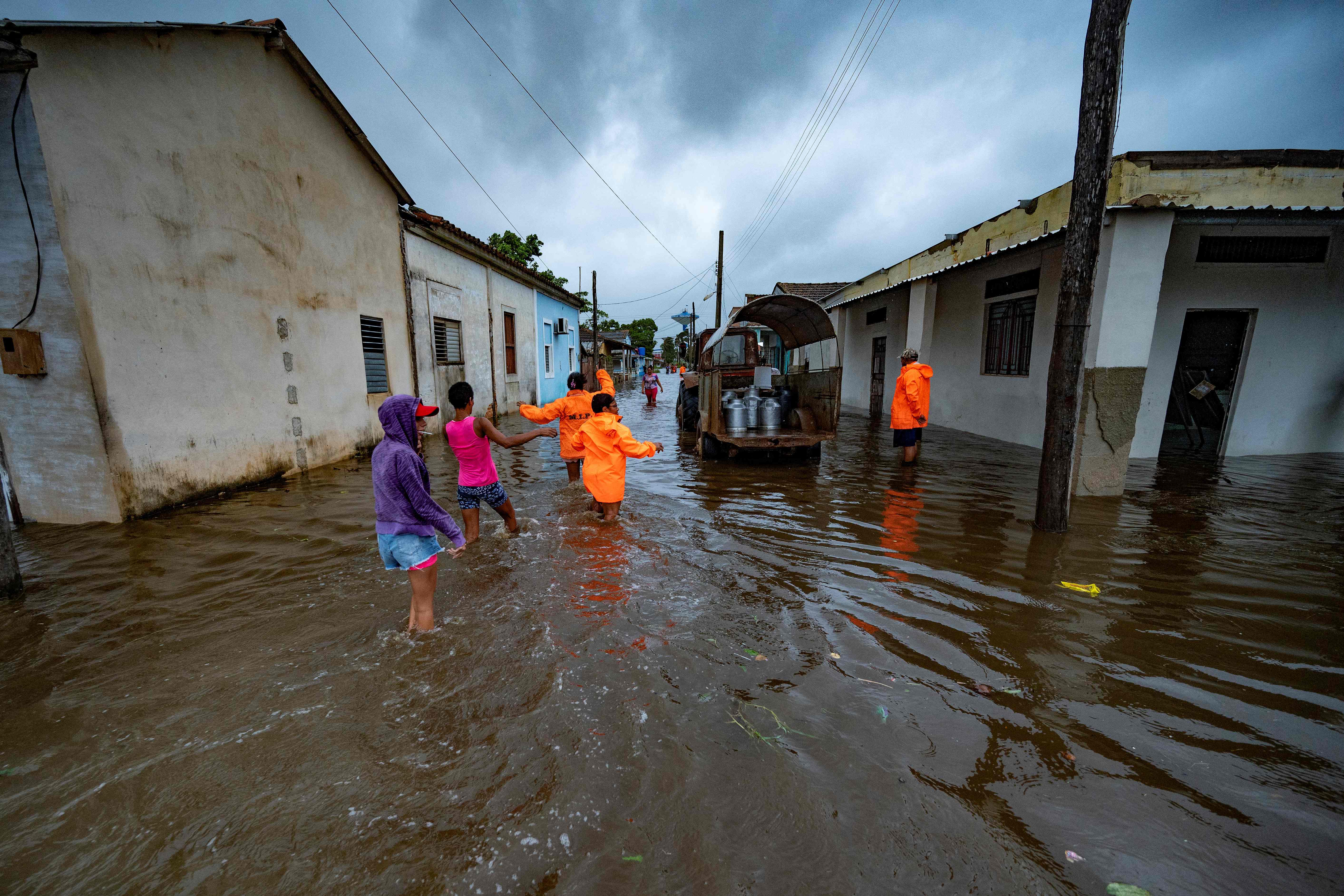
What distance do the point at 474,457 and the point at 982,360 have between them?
1031cm

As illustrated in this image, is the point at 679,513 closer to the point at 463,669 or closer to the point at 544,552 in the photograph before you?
the point at 544,552

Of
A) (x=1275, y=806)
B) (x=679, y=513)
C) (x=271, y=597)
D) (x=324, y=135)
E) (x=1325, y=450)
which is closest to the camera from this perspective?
(x=1275, y=806)

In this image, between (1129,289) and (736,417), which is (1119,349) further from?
(736,417)

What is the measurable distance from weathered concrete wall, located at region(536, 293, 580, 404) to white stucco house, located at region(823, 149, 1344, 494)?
10.1m

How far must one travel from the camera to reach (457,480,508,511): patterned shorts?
4758 mm

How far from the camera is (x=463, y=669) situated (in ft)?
9.27

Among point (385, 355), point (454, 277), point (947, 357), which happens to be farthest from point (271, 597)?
point (947, 357)

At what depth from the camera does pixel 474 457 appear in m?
4.63

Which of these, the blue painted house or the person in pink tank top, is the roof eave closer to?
the person in pink tank top

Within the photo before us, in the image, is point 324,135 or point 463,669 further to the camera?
point 324,135

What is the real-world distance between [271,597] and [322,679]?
1.39m

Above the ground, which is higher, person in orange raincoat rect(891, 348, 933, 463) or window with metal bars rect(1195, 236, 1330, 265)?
window with metal bars rect(1195, 236, 1330, 265)

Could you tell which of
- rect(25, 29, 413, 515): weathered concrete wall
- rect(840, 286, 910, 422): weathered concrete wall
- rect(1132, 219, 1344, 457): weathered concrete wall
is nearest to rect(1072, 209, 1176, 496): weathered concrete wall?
rect(1132, 219, 1344, 457): weathered concrete wall

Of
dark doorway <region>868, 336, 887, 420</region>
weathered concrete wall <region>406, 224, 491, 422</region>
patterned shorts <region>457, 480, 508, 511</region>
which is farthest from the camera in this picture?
dark doorway <region>868, 336, 887, 420</region>
